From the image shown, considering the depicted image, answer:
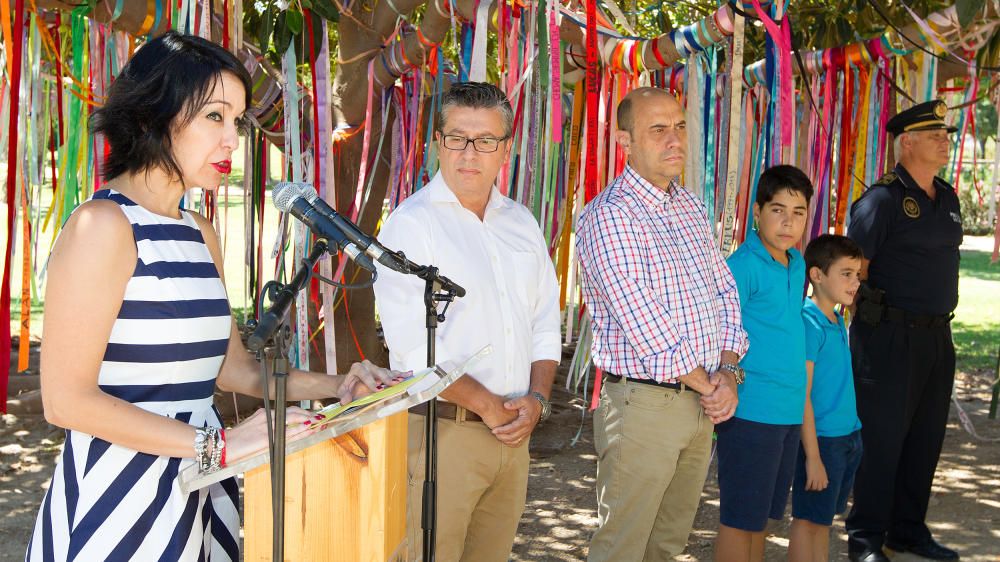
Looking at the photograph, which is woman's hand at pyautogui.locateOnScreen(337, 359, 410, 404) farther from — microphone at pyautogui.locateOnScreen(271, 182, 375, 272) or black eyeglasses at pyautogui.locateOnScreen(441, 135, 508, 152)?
black eyeglasses at pyautogui.locateOnScreen(441, 135, 508, 152)

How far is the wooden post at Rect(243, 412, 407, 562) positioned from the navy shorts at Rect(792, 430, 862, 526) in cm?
214

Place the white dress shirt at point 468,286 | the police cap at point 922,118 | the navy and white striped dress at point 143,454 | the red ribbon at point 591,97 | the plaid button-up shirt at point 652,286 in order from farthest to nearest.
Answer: the police cap at point 922,118 < the red ribbon at point 591,97 < the plaid button-up shirt at point 652,286 < the white dress shirt at point 468,286 < the navy and white striped dress at point 143,454

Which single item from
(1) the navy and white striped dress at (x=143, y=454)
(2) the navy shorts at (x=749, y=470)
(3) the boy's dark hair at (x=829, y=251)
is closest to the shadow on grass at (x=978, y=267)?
(3) the boy's dark hair at (x=829, y=251)

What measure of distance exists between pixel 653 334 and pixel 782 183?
870 mm

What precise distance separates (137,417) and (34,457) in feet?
13.5

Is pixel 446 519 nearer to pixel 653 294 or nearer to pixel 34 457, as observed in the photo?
pixel 653 294

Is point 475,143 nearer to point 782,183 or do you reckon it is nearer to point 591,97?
point 591,97

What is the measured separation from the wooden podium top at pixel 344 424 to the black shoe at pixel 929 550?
295 centimetres

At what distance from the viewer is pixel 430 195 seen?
8.22 ft

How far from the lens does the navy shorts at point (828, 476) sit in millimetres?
3334

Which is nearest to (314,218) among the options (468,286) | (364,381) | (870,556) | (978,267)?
(364,381)

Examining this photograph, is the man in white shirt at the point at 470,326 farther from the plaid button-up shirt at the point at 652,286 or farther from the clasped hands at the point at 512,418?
the plaid button-up shirt at the point at 652,286

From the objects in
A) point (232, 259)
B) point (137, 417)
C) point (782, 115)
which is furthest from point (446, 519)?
point (232, 259)

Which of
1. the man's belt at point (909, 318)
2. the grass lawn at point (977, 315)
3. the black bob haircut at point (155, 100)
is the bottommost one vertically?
the grass lawn at point (977, 315)
